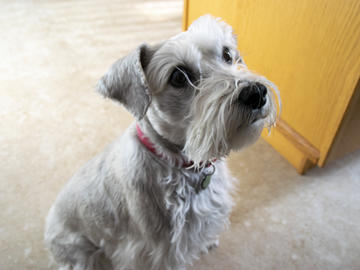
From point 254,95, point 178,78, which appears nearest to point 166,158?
point 178,78

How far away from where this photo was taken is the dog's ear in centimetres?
104

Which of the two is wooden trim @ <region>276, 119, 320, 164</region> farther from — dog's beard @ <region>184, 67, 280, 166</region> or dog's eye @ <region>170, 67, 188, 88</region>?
dog's eye @ <region>170, 67, 188, 88</region>

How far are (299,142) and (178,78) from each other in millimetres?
1086

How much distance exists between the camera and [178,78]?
1078 millimetres

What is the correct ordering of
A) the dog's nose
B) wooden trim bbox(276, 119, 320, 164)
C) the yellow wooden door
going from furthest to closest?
wooden trim bbox(276, 119, 320, 164) → the yellow wooden door → the dog's nose

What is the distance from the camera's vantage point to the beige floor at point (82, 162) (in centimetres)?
167

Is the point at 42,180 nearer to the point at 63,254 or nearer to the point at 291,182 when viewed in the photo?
the point at 63,254

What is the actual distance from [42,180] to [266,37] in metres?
1.65

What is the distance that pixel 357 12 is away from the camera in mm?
1322

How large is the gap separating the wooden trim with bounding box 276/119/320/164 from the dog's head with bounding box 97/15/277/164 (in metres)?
0.83

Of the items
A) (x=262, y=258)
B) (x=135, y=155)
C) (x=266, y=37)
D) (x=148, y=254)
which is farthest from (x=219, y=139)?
(x=266, y=37)

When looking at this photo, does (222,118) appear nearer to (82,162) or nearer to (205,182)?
(205,182)

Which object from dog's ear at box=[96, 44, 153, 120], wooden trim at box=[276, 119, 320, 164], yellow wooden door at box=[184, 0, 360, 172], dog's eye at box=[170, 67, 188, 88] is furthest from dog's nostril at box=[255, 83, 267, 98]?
wooden trim at box=[276, 119, 320, 164]

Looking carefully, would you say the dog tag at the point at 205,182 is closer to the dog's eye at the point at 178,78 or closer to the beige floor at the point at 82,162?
the dog's eye at the point at 178,78
